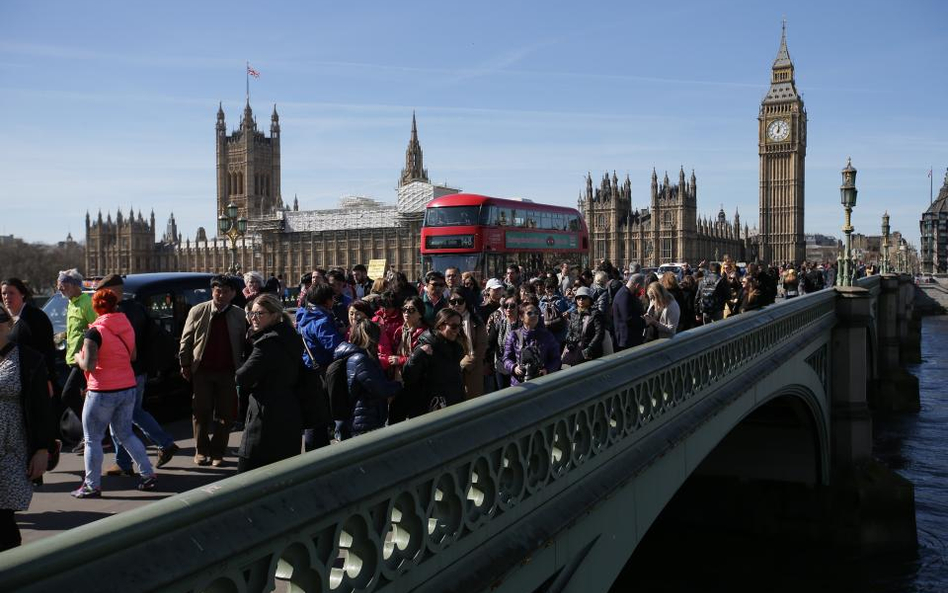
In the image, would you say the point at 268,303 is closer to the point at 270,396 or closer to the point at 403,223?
the point at 270,396

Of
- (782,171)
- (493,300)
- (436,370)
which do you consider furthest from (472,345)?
(782,171)

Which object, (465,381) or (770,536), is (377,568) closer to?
(465,381)

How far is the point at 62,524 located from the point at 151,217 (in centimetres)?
12738

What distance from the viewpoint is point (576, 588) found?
430cm

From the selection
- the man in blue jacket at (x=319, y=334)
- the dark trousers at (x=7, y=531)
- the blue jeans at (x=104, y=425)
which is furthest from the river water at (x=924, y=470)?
the dark trousers at (x=7, y=531)

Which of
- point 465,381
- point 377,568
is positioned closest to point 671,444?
point 465,381

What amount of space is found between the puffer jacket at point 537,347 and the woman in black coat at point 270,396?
2.40 meters

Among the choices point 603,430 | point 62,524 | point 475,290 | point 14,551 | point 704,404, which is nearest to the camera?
point 14,551

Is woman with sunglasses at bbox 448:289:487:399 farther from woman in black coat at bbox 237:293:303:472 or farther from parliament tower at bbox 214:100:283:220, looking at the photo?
parliament tower at bbox 214:100:283:220

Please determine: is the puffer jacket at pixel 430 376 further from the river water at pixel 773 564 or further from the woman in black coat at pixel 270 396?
the river water at pixel 773 564

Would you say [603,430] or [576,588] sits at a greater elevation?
[603,430]

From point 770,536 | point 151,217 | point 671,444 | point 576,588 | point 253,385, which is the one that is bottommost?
point 770,536

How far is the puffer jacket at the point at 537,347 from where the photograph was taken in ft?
22.6

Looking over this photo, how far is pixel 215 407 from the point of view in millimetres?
7051
